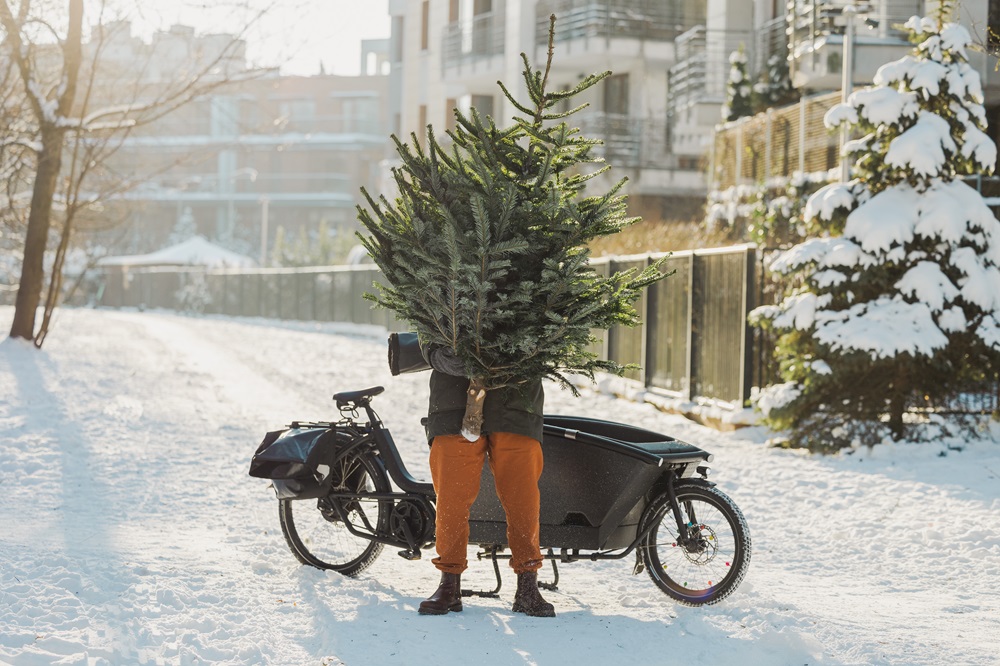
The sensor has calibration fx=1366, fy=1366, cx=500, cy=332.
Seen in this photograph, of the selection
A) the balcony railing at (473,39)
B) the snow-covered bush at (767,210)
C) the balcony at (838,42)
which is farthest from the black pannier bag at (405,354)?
the balcony railing at (473,39)

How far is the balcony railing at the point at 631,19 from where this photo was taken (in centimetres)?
3619

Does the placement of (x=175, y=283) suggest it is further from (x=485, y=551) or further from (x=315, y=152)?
(x=485, y=551)

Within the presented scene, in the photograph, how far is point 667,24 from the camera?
121ft

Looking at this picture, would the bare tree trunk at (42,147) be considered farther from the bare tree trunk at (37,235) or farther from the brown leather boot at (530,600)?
the brown leather boot at (530,600)

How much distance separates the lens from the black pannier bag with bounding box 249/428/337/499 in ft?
23.1

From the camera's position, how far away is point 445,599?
626 cm

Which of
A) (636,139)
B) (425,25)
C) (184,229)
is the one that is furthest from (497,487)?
(184,229)

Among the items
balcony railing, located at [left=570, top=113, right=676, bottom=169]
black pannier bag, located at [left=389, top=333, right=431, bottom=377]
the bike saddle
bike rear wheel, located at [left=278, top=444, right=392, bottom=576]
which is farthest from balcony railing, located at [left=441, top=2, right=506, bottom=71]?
black pannier bag, located at [left=389, top=333, right=431, bottom=377]

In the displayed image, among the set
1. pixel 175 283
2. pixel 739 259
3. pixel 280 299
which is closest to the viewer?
pixel 739 259

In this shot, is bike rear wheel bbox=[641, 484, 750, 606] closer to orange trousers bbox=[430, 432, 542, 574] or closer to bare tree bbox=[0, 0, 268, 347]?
orange trousers bbox=[430, 432, 542, 574]

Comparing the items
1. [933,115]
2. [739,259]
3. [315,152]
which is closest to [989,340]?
[933,115]

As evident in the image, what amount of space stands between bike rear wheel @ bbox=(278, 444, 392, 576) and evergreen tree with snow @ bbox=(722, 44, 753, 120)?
21.3 meters

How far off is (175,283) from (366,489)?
57809mm

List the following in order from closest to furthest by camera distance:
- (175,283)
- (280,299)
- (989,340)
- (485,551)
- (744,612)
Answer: (744,612) → (485,551) → (989,340) → (280,299) → (175,283)
